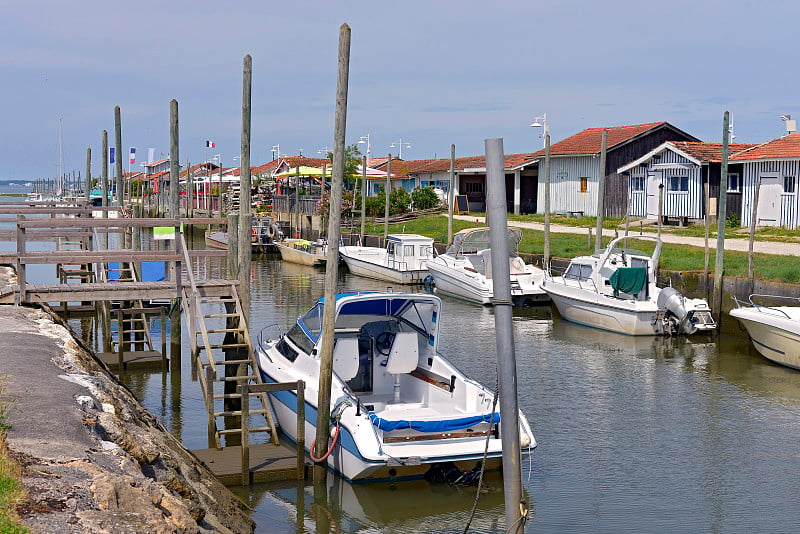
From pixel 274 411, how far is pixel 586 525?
588 centimetres

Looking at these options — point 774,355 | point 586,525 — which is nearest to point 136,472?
point 586,525

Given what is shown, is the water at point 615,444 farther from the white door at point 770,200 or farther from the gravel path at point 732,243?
the white door at point 770,200

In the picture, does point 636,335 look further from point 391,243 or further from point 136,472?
point 136,472

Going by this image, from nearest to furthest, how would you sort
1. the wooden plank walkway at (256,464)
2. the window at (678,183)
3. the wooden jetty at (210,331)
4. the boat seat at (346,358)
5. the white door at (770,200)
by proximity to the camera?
the wooden plank walkway at (256,464), the wooden jetty at (210,331), the boat seat at (346,358), the white door at (770,200), the window at (678,183)

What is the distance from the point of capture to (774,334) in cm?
2117

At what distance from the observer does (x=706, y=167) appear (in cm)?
4100

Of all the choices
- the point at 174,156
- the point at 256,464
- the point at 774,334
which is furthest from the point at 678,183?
the point at 256,464

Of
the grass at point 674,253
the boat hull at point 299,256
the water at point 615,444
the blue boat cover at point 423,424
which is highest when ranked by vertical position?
the grass at point 674,253

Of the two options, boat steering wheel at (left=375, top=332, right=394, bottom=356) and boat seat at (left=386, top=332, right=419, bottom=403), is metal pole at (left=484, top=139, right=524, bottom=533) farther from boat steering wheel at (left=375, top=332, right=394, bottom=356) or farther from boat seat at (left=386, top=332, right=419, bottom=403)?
boat steering wheel at (left=375, top=332, right=394, bottom=356)

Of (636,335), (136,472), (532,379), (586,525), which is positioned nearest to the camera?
(136,472)

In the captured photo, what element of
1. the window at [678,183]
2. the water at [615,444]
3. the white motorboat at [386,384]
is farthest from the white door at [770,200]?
the white motorboat at [386,384]

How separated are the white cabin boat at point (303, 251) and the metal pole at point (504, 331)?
3565cm

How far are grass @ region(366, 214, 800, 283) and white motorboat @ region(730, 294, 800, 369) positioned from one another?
10.9 feet

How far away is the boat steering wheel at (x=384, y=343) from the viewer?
1496cm
